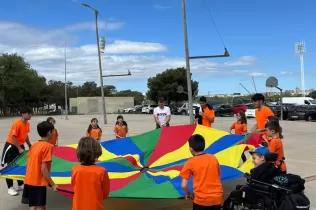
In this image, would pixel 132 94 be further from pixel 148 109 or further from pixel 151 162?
pixel 151 162

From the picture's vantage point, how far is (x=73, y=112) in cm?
6488

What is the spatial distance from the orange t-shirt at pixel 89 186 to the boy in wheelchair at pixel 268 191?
6.26 ft

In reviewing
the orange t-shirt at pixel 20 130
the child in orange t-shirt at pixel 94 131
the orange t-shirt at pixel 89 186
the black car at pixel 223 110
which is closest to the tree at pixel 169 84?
the black car at pixel 223 110

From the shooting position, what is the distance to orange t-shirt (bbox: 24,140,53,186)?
4.18 metres

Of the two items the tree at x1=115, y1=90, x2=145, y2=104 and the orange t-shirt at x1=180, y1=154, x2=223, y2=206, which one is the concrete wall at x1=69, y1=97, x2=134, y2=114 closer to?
the tree at x1=115, y1=90, x2=145, y2=104

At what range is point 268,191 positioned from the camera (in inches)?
172

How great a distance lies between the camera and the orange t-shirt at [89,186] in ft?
11.0

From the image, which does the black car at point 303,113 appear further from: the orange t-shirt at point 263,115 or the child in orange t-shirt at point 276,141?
the child in orange t-shirt at point 276,141

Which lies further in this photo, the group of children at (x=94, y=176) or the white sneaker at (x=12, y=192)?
the white sneaker at (x=12, y=192)

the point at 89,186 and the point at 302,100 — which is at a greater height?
the point at 302,100

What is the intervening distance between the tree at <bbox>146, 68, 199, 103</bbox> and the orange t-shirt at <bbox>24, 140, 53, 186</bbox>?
5653 centimetres

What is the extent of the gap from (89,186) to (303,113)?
2687 cm

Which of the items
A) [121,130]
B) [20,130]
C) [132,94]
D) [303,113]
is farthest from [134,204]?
[132,94]

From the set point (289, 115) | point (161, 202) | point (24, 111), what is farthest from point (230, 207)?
point (289, 115)
